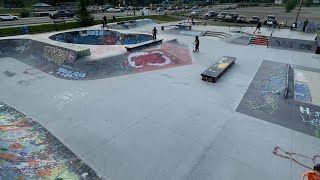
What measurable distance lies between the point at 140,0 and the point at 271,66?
85838mm

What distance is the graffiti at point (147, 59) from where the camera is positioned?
604 inches

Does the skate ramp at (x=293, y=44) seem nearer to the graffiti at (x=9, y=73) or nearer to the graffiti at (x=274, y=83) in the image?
the graffiti at (x=274, y=83)

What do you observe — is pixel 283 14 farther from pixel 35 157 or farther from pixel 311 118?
pixel 35 157

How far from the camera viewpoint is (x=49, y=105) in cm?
984

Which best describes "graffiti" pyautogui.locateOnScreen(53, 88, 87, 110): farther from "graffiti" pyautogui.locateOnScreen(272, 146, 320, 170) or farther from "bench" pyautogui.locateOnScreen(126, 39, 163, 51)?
"graffiti" pyautogui.locateOnScreen(272, 146, 320, 170)

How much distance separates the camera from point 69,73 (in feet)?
45.0

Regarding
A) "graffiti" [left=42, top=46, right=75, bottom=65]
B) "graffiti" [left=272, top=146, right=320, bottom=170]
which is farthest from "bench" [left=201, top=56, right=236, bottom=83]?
"graffiti" [left=42, top=46, right=75, bottom=65]

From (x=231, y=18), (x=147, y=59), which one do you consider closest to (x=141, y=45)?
(x=147, y=59)

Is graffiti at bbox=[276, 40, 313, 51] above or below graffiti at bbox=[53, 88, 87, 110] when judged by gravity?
above

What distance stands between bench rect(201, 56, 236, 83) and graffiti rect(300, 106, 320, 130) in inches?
192

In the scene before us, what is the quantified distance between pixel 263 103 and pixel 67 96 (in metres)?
10.4

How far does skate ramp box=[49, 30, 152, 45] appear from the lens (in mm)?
23266

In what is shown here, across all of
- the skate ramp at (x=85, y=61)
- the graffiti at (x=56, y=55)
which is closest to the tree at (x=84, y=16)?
the skate ramp at (x=85, y=61)

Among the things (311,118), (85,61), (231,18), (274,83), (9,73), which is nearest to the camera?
(311,118)
